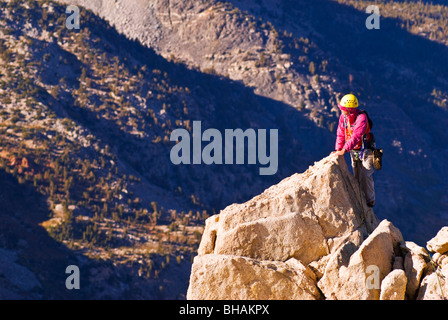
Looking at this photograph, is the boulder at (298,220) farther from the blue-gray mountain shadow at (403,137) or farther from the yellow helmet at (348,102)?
the blue-gray mountain shadow at (403,137)

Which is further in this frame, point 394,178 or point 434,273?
point 394,178

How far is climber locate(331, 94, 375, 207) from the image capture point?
90.3 feet

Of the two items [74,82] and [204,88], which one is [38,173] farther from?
[204,88]

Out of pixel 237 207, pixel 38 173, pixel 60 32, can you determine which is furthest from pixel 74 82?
pixel 237 207

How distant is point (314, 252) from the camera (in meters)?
26.3

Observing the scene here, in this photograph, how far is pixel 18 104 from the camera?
414ft

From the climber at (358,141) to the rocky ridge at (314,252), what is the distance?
1.29 feet

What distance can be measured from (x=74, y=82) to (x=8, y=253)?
4655 centimetres

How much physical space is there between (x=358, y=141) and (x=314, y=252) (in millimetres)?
4070

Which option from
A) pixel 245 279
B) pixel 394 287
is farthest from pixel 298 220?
pixel 394 287

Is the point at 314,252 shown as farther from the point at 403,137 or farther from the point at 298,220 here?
the point at 403,137

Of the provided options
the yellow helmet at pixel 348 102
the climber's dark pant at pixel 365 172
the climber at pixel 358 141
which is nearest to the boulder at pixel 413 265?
the climber's dark pant at pixel 365 172

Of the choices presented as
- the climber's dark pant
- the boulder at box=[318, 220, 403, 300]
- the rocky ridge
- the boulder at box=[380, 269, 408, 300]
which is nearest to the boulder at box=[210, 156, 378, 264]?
the rocky ridge
